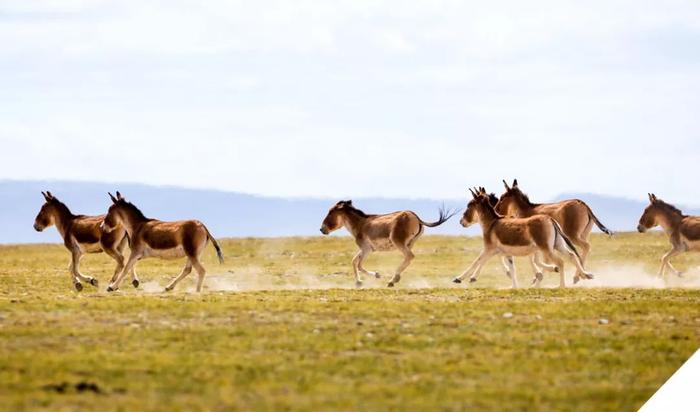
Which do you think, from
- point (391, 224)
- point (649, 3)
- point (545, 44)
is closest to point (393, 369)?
point (545, 44)

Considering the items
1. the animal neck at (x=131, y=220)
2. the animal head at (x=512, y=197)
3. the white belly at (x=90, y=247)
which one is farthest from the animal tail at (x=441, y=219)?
the white belly at (x=90, y=247)

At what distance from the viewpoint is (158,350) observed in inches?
555

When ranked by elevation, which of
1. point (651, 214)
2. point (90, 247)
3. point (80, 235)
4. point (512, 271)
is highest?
point (651, 214)

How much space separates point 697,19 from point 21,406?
50.9 feet

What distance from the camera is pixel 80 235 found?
2625 cm

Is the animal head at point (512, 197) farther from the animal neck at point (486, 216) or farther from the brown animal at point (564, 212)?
the animal neck at point (486, 216)

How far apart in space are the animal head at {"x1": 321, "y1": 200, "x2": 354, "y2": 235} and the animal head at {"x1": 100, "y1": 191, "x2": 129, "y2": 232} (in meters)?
5.49

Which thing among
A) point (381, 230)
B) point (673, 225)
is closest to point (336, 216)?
point (381, 230)

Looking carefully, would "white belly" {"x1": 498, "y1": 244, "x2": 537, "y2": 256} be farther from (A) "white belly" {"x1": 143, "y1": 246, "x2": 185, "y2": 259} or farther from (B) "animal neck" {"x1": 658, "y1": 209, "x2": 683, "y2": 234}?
(B) "animal neck" {"x1": 658, "y1": 209, "x2": 683, "y2": 234}

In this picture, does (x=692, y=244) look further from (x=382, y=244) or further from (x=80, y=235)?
(x=80, y=235)

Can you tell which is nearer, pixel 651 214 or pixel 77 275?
pixel 77 275

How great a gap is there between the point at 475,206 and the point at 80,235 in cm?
Result: 888

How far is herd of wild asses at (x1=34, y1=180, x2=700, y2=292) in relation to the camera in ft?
77.7

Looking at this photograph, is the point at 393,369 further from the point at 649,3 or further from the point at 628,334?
Result: the point at 649,3
